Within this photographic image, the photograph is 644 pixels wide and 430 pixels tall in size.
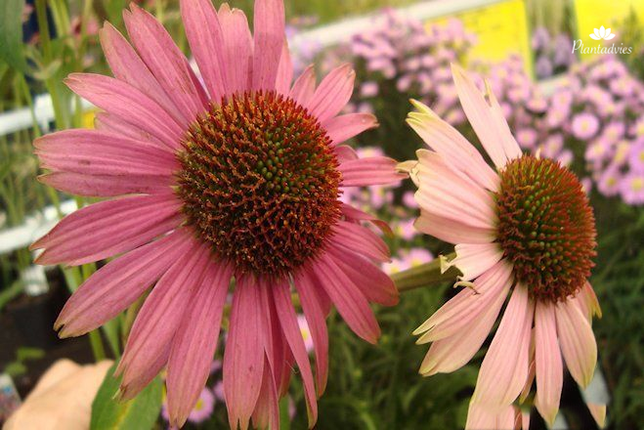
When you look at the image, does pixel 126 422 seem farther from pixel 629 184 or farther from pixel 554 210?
pixel 629 184

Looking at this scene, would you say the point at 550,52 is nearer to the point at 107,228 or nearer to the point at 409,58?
the point at 409,58

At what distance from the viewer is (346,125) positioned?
0.44 meters

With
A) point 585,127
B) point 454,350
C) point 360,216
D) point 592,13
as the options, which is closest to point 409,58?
point 585,127

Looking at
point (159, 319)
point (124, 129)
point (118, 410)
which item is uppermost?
point (124, 129)

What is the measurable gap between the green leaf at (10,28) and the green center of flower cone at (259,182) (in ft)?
0.44

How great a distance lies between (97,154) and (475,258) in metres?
0.24

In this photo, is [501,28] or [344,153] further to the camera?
[501,28]

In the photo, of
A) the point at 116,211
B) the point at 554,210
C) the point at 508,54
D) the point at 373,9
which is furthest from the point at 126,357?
the point at 373,9

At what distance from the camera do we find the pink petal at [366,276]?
381mm

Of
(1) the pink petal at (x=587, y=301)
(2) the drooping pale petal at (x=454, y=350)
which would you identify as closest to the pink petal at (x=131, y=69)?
(2) the drooping pale petal at (x=454, y=350)

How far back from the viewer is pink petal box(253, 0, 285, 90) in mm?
382

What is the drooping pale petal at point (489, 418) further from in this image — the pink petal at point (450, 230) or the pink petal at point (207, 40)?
the pink petal at point (207, 40)

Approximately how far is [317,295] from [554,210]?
191mm

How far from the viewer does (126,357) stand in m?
0.31
